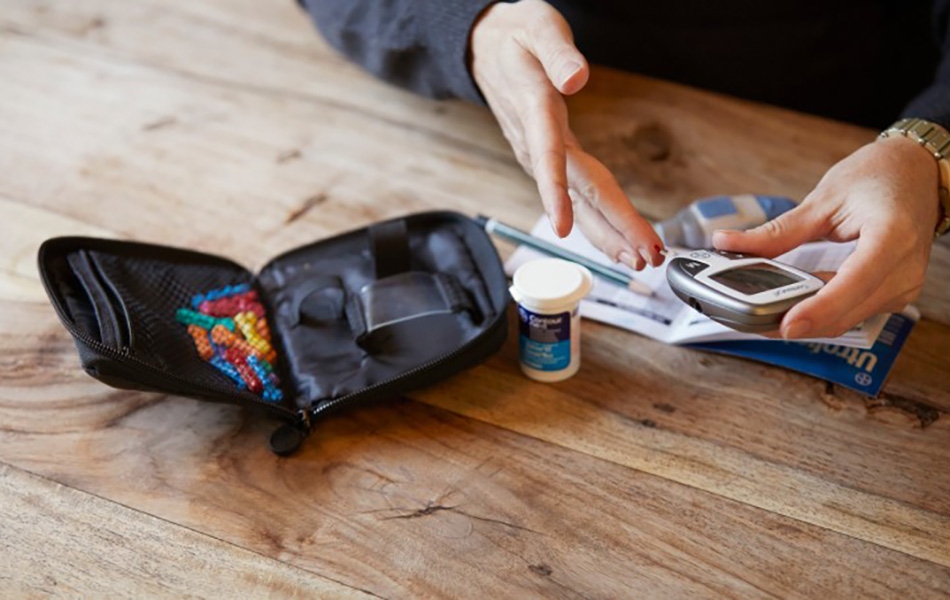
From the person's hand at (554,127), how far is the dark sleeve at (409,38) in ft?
0.17

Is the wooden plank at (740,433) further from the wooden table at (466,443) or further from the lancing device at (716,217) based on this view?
the lancing device at (716,217)

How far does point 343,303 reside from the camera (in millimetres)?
1032

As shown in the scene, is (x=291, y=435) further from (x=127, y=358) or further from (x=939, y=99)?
(x=939, y=99)

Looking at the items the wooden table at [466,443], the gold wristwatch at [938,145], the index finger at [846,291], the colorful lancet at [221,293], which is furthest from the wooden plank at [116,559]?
the gold wristwatch at [938,145]

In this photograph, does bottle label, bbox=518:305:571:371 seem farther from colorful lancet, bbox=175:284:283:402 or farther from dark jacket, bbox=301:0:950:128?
dark jacket, bbox=301:0:950:128

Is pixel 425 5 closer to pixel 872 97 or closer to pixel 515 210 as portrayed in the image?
pixel 515 210

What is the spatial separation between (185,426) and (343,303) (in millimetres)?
205

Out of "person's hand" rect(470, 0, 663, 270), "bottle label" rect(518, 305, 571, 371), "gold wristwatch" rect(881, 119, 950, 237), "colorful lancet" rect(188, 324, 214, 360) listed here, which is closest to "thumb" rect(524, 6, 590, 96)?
"person's hand" rect(470, 0, 663, 270)

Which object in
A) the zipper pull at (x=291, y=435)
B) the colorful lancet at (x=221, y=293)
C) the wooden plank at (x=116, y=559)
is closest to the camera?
the wooden plank at (x=116, y=559)

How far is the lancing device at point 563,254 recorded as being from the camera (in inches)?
41.9

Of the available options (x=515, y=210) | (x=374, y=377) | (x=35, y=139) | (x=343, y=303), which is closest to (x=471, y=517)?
(x=374, y=377)

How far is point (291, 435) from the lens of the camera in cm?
93

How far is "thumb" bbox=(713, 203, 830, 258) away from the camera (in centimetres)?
91

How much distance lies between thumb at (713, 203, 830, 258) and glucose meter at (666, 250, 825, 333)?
1 cm
